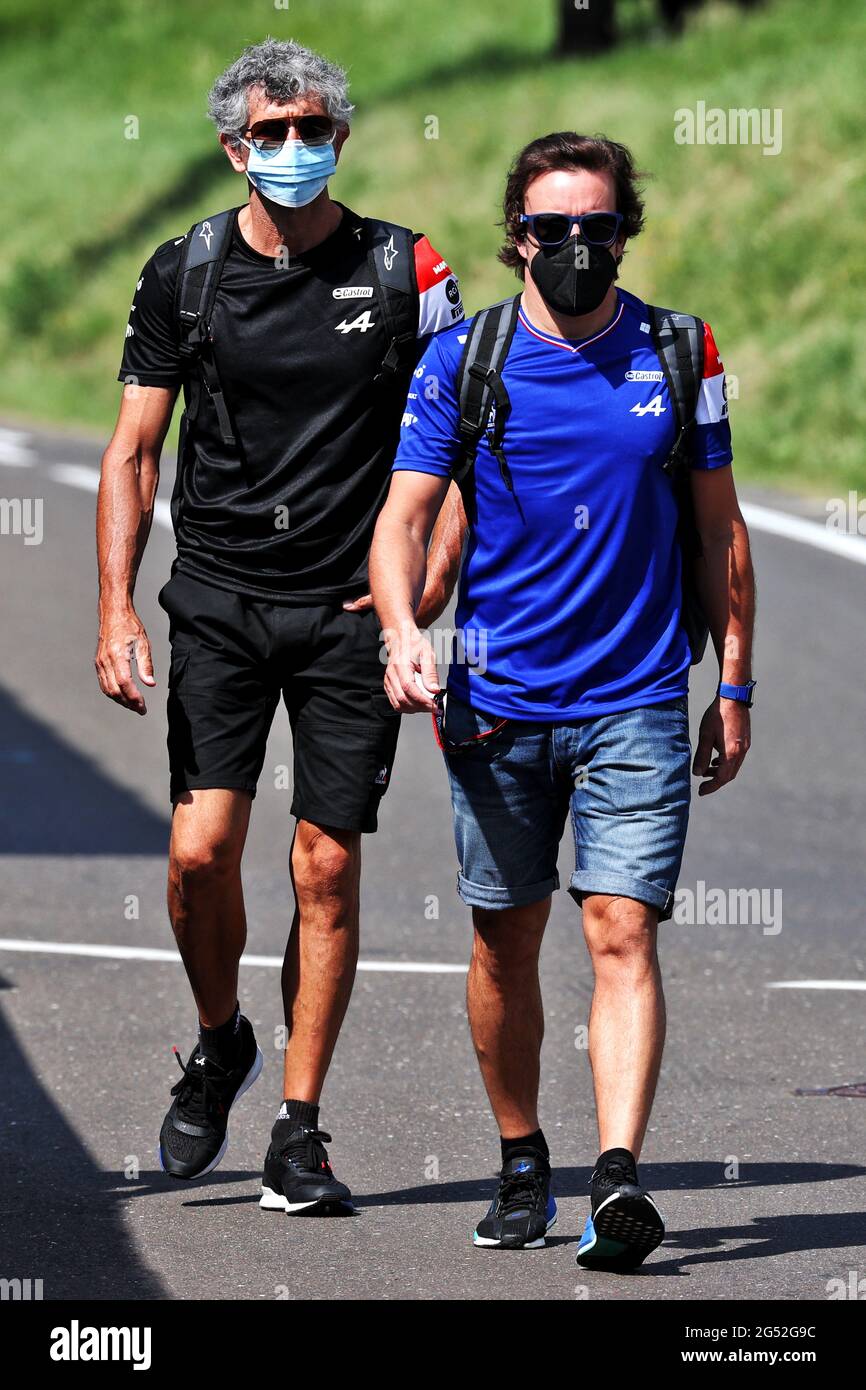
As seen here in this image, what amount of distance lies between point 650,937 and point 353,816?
819mm

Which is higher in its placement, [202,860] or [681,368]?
[681,368]

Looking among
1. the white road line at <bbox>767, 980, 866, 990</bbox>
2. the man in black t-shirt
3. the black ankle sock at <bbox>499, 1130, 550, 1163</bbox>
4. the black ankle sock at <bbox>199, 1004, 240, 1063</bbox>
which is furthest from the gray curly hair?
the white road line at <bbox>767, 980, 866, 990</bbox>

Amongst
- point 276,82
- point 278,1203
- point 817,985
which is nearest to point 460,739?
point 278,1203

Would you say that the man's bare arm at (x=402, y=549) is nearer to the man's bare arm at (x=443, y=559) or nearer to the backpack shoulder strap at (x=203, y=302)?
the man's bare arm at (x=443, y=559)

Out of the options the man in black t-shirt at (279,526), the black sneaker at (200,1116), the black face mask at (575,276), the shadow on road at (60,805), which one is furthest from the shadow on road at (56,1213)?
the shadow on road at (60,805)

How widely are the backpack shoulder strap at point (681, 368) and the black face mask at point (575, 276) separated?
0.48 feet

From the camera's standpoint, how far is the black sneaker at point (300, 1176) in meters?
5.34

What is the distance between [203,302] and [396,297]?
431mm

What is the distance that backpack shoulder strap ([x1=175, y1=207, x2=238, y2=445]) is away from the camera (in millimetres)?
5449

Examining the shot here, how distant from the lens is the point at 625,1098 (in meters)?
4.93

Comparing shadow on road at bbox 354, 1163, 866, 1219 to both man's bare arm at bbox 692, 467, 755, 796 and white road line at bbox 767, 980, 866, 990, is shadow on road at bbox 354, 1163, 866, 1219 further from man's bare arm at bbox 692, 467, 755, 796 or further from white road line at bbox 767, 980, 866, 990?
white road line at bbox 767, 980, 866, 990

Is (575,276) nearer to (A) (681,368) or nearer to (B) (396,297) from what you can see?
(A) (681,368)

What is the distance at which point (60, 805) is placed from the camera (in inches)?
464
